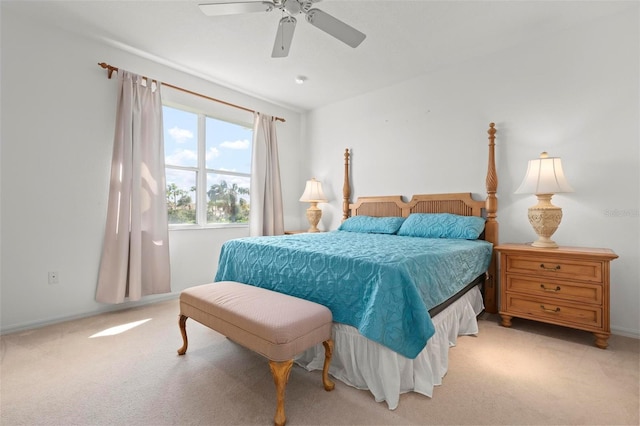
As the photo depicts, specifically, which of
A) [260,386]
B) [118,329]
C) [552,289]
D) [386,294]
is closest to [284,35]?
[386,294]

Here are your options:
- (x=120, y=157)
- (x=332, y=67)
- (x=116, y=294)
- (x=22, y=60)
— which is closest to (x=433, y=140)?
(x=332, y=67)

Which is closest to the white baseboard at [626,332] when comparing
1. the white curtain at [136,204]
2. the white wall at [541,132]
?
the white wall at [541,132]

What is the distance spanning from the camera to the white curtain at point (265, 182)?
421 cm

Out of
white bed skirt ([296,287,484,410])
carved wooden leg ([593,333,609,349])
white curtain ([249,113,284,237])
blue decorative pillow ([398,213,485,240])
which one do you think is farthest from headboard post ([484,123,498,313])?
white curtain ([249,113,284,237])

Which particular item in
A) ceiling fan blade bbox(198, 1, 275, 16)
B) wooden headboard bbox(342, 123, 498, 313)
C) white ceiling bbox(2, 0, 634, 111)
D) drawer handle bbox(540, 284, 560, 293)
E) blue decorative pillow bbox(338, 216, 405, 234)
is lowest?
drawer handle bbox(540, 284, 560, 293)

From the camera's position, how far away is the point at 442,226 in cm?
304

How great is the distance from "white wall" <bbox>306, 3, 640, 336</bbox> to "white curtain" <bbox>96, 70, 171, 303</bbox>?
2.62 metres

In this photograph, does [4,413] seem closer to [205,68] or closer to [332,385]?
[332,385]

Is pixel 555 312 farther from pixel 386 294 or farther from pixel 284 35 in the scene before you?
pixel 284 35

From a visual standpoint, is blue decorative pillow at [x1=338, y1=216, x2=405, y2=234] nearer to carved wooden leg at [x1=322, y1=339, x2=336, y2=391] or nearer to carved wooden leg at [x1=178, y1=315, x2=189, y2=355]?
carved wooden leg at [x1=322, y1=339, x2=336, y2=391]

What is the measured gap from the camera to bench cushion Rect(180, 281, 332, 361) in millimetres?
1417

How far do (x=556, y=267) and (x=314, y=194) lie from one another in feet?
9.46

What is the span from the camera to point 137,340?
2309 millimetres

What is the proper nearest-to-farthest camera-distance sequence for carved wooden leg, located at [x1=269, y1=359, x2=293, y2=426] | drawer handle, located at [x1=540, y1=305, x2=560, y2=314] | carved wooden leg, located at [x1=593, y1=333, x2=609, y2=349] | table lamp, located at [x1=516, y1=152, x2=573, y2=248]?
carved wooden leg, located at [x1=269, y1=359, x2=293, y2=426] → carved wooden leg, located at [x1=593, y1=333, x2=609, y2=349] → drawer handle, located at [x1=540, y1=305, x2=560, y2=314] → table lamp, located at [x1=516, y1=152, x2=573, y2=248]
